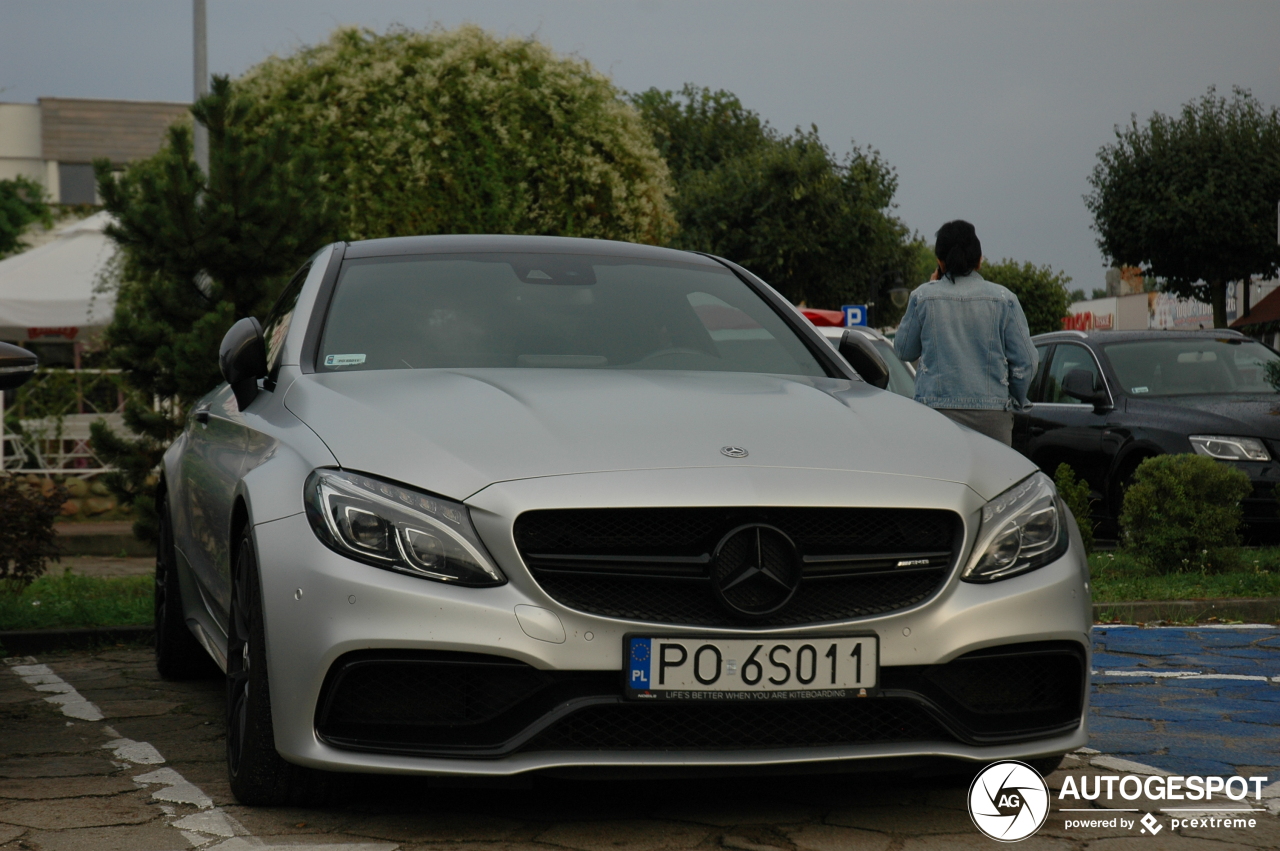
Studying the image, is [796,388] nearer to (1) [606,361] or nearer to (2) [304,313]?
(1) [606,361]

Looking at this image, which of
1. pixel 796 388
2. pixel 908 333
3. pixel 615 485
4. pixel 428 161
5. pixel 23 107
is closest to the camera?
pixel 615 485

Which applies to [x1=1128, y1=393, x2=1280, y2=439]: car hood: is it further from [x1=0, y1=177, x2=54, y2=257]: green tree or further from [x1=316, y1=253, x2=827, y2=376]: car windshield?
[x1=0, y1=177, x2=54, y2=257]: green tree

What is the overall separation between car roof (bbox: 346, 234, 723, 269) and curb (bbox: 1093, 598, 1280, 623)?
3486mm

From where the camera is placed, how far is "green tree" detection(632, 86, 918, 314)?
43.4m

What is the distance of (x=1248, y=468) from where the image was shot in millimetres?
10648

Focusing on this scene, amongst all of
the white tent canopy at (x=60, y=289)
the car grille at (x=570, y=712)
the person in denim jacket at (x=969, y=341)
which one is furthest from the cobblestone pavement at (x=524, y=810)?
the white tent canopy at (x=60, y=289)

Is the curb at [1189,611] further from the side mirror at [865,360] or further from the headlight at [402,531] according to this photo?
the headlight at [402,531]

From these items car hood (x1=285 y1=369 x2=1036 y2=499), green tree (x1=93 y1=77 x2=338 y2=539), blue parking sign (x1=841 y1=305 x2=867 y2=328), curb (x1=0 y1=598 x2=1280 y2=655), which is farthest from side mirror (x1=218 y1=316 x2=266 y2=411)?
blue parking sign (x1=841 y1=305 x2=867 y2=328)

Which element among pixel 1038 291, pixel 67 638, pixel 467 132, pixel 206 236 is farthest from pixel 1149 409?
pixel 1038 291

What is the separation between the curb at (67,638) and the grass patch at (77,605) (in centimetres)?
9

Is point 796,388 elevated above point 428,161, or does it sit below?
below

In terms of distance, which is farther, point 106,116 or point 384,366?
point 106,116

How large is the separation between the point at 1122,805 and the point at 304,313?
2644 mm

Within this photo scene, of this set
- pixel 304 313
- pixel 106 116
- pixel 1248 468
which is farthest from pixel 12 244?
pixel 304 313
